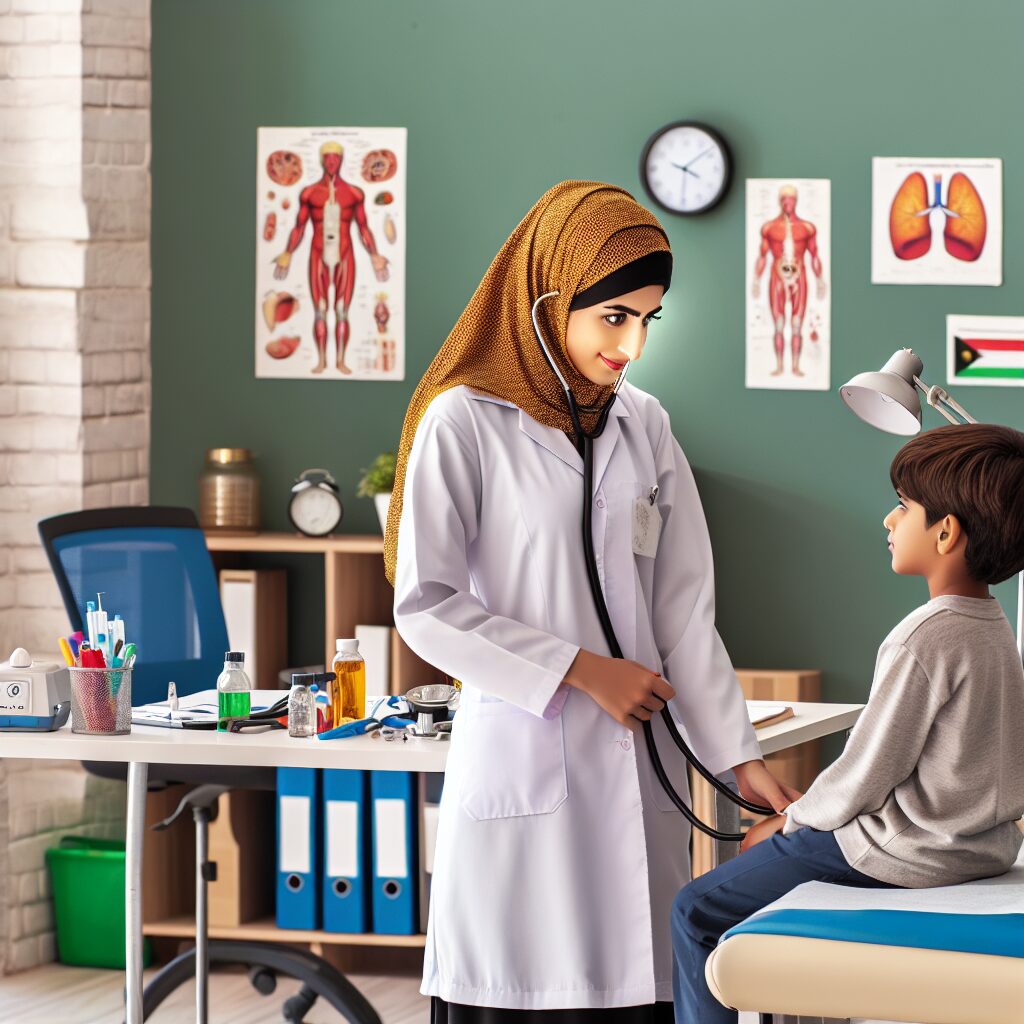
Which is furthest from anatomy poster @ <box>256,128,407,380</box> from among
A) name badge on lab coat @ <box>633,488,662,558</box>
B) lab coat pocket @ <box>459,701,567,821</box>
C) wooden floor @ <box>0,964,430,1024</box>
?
lab coat pocket @ <box>459,701,567,821</box>

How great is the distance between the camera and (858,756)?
172 cm

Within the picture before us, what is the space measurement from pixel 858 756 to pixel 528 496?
49 cm

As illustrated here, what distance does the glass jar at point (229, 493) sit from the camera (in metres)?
3.79

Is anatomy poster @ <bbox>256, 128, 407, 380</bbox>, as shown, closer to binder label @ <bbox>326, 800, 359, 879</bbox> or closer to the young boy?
binder label @ <bbox>326, 800, 359, 879</bbox>

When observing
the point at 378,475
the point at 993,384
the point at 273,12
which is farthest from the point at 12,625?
Answer: the point at 993,384

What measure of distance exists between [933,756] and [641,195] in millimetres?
2393

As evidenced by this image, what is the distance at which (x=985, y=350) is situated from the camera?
3723 mm

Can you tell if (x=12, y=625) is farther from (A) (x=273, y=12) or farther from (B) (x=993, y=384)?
(B) (x=993, y=384)

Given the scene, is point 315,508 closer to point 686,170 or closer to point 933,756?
point 686,170

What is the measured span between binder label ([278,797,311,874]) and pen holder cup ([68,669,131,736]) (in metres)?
1.23

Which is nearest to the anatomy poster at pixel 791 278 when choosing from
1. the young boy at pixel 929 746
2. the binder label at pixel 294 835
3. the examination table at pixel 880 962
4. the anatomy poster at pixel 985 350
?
the anatomy poster at pixel 985 350

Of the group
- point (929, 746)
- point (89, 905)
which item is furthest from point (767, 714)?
point (89, 905)

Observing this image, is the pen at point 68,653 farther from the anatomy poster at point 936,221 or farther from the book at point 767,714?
the anatomy poster at point 936,221

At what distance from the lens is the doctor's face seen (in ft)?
5.85
